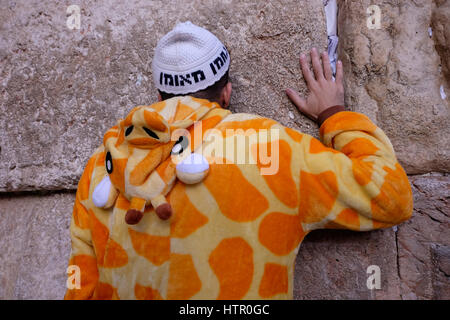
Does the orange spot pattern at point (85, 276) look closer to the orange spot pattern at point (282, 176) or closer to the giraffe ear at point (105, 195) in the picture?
the giraffe ear at point (105, 195)

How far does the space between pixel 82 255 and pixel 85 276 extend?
0.19 feet

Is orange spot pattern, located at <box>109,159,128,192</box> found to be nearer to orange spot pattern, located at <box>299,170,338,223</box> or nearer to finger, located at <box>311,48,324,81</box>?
orange spot pattern, located at <box>299,170,338,223</box>

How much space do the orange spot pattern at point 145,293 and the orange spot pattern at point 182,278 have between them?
1.6 inches

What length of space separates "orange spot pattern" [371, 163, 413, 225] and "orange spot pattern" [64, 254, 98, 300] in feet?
2.57

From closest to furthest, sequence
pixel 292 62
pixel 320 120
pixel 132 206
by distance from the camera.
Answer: pixel 132 206
pixel 320 120
pixel 292 62

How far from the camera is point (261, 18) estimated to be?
146 centimetres

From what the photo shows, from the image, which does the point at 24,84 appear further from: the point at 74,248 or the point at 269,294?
the point at 269,294

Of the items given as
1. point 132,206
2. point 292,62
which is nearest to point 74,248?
point 132,206

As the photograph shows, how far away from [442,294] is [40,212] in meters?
1.41

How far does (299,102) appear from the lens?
4.47ft

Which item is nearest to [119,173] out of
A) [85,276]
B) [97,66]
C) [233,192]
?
[233,192]

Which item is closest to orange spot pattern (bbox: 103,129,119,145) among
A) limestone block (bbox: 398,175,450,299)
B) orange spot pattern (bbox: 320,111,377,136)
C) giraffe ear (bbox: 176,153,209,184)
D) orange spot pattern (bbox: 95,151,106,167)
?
orange spot pattern (bbox: 95,151,106,167)

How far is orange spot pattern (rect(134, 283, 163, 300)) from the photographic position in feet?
3.47

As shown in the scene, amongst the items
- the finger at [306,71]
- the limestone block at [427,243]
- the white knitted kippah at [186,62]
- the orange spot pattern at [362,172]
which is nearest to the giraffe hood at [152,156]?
the white knitted kippah at [186,62]
